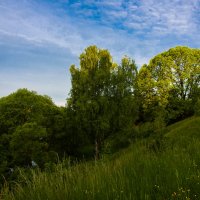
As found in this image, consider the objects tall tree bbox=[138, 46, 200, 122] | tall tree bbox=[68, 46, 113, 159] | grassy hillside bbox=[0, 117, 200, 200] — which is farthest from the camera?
tall tree bbox=[138, 46, 200, 122]

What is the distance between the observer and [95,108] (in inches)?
1458

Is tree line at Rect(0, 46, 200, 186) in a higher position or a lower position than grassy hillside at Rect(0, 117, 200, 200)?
higher

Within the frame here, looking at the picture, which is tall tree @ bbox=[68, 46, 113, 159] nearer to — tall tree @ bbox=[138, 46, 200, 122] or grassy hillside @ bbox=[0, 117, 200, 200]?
tall tree @ bbox=[138, 46, 200, 122]

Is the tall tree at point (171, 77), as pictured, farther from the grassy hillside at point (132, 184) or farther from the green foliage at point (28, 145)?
the grassy hillside at point (132, 184)

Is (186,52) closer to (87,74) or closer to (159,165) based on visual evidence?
(87,74)

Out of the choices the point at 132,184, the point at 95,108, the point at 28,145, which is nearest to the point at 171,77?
the point at 95,108

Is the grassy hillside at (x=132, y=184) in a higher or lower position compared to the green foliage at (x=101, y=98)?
lower

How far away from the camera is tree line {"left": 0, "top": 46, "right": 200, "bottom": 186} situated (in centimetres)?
3519

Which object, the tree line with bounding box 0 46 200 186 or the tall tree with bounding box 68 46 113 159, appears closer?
the tree line with bounding box 0 46 200 186

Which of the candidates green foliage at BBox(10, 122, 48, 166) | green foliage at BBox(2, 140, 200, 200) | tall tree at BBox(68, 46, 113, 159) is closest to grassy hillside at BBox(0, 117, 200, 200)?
green foliage at BBox(2, 140, 200, 200)

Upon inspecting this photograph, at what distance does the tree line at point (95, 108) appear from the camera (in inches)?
1385

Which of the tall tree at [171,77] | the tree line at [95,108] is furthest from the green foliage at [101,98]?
the tall tree at [171,77]

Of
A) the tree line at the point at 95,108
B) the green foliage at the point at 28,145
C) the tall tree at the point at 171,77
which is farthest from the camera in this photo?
the tall tree at the point at 171,77

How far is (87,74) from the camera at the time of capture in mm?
39062
